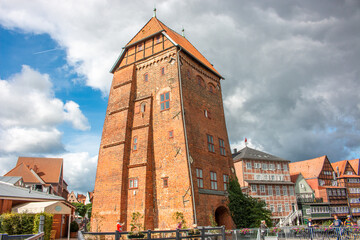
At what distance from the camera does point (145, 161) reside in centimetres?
2283

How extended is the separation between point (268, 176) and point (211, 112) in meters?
21.6

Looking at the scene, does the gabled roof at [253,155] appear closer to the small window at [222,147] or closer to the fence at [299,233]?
the small window at [222,147]

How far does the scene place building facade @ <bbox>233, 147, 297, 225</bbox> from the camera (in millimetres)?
41031

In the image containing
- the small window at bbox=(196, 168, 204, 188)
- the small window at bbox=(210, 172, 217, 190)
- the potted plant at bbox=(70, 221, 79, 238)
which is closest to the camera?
the small window at bbox=(196, 168, 204, 188)

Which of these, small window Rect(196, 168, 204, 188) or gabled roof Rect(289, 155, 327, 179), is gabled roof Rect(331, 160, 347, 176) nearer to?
gabled roof Rect(289, 155, 327, 179)

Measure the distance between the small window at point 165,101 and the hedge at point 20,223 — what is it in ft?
41.1

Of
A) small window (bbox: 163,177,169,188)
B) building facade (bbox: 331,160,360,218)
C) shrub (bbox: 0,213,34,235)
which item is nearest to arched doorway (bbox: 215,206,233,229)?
small window (bbox: 163,177,169,188)

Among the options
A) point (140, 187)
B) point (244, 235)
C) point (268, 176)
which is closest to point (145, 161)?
point (140, 187)

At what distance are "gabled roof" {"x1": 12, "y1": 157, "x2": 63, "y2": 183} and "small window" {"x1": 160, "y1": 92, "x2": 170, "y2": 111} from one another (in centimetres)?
4504

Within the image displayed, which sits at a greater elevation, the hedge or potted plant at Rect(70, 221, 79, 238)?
the hedge

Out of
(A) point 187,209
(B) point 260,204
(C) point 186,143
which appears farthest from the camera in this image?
(B) point 260,204

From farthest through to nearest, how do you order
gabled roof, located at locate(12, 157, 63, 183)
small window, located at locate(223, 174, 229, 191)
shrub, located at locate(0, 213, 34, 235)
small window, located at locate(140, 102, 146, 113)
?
gabled roof, located at locate(12, 157, 63, 183), small window, located at locate(140, 102, 146, 113), small window, located at locate(223, 174, 229, 191), shrub, located at locate(0, 213, 34, 235)

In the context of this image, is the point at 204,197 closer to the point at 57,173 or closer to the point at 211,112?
the point at 211,112

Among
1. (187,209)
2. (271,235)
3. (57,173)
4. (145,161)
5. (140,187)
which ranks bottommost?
(271,235)
